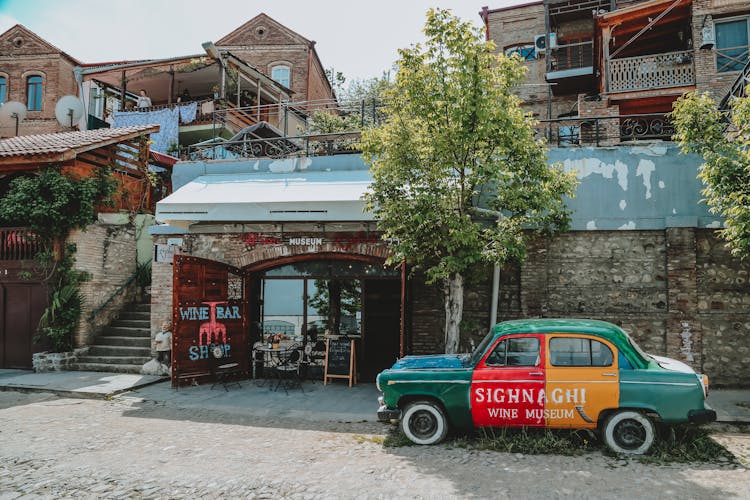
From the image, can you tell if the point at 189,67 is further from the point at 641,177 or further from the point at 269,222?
the point at 641,177

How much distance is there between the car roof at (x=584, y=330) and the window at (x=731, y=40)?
15.4 metres

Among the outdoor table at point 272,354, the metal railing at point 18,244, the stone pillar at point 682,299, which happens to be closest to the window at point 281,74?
the metal railing at point 18,244

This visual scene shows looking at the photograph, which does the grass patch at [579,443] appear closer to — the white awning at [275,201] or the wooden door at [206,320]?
the white awning at [275,201]

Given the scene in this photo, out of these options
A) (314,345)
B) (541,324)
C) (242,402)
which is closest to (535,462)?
(541,324)

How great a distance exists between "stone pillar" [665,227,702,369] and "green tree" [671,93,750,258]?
1171mm

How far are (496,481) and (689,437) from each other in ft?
9.86

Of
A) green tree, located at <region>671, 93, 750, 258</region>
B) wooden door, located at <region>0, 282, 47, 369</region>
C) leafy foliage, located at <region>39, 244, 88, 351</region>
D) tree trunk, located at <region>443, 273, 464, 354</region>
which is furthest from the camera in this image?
wooden door, located at <region>0, 282, 47, 369</region>

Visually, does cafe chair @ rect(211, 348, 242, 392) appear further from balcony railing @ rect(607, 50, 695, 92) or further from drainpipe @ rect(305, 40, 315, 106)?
drainpipe @ rect(305, 40, 315, 106)

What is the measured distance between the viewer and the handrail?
1261 centimetres

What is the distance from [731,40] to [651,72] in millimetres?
3007

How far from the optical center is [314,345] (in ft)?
35.7

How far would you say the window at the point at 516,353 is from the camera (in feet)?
20.6

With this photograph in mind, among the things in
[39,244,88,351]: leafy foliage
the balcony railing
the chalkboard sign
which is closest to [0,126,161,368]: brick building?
[39,244,88,351]: leafy foliage

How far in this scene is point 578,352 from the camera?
618cm
